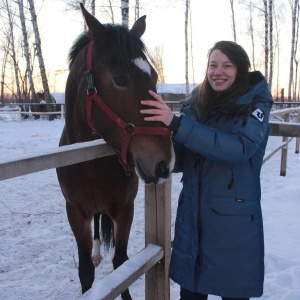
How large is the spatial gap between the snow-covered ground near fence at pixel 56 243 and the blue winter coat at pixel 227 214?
817 millimetres

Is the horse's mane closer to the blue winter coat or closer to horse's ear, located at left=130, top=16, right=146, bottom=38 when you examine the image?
horse's ear, located at left=130, top=16, right=146, bottom=38

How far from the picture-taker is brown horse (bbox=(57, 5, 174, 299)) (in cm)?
156

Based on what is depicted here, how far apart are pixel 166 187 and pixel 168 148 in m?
0.44

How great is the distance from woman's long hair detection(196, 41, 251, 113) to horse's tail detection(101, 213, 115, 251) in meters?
1.84

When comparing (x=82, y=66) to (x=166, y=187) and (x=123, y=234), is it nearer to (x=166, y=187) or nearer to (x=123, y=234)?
(x=166, y=187)

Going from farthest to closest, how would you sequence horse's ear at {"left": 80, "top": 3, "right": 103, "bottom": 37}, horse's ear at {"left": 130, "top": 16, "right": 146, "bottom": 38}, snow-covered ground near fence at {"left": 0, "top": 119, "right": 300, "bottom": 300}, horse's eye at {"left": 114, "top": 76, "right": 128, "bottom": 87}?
snow-covered ground near fence at {"left": 0, "top": 119, "right": 300, "bottom": 300}, horse's ear at {"left": 130, "top": 16, "right": 146, "bottom": 38}, horse's ear at {"left": 80, "top": 3, "right": 103, "bottom": 37}, horse's eye at {"left": 114, "top": 76, "right": 128, "bottom": 87}

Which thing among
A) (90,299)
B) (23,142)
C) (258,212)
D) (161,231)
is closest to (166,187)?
(161,231)

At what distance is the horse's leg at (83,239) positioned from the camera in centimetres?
246

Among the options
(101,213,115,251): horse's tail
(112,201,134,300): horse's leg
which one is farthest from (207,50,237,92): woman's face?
(101,213,115,251): horse's tail

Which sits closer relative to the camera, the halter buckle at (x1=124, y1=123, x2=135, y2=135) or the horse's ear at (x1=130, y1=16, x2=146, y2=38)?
the halter buckle at (x1=124, y1=123, x2=135, y2=135)

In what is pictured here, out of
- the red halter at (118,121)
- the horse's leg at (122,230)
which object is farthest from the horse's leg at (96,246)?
the red halter at (118,121)

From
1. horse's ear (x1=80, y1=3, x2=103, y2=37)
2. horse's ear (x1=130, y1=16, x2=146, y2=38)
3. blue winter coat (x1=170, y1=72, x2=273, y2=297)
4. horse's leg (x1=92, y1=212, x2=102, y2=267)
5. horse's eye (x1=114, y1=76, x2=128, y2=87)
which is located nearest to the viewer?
blue winter coat (x1=170, y1=72, x2=273, y2=297)

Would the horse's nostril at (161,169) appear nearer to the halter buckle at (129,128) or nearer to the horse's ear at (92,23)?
the halter buckle at (129,128)

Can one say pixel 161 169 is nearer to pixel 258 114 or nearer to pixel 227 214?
pixel 227 214
